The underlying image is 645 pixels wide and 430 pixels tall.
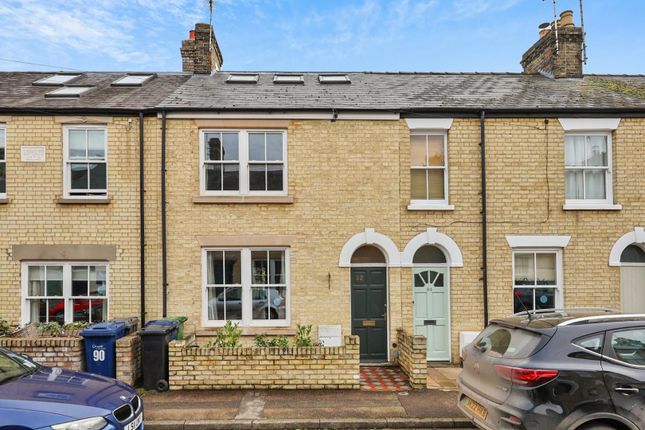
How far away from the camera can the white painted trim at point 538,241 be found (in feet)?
31.7

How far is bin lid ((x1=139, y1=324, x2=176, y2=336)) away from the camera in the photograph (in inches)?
306

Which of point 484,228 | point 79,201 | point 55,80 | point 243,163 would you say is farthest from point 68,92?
point 484,228

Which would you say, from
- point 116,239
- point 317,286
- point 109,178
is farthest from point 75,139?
point 317,286

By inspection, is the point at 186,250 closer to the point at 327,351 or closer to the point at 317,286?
the point at 317,286

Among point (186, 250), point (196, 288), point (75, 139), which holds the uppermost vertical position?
point (75, 139)

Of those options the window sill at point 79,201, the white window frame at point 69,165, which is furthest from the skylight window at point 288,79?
the window sill at point 79,201

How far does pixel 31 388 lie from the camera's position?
477cm

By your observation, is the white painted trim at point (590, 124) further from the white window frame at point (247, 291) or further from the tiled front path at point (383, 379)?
the white window frame at point (247, 291)

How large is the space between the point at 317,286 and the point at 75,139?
19.8 feet

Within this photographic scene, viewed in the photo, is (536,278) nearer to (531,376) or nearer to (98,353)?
(531,376)

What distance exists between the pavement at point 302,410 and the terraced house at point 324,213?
208 centimetres

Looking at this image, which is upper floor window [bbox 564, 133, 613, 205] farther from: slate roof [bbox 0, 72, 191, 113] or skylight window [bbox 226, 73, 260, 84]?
slate roof [bbox 0, 72, 191, 113]

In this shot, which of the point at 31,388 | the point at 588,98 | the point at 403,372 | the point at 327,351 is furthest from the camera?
the point at 588,98

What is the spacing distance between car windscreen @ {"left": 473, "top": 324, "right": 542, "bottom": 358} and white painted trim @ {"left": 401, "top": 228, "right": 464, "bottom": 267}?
152 inches
